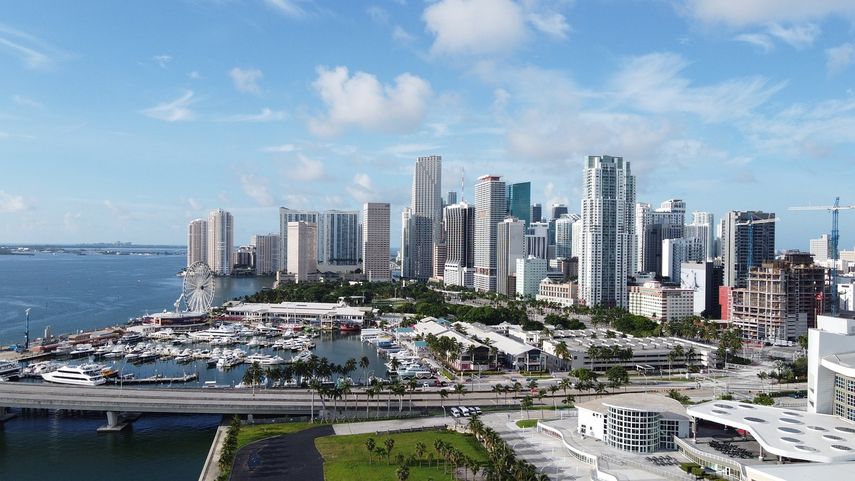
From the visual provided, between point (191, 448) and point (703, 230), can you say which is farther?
point (703, 230)

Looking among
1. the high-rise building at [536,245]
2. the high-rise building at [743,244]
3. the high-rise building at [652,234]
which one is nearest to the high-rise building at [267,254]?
the high-rise building at [536,245]

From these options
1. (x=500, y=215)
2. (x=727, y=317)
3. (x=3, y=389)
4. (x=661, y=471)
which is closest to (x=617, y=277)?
(x=727, y=317)

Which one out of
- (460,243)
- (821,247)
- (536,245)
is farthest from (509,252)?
(821,247)

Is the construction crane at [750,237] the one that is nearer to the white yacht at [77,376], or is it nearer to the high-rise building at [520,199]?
the white yacht at [77,376]

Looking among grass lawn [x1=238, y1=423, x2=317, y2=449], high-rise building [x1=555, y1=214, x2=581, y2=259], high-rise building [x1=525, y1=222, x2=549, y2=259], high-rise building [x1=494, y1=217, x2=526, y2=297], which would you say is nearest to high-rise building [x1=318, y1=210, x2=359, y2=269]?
high-rise building [x1=525, y1=222, x2=549, y2=259]

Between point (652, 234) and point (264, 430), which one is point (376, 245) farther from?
point (264, 430)

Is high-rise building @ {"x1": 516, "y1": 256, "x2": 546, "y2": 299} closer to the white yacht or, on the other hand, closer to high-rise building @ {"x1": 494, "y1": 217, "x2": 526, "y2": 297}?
high-rise building @ {"x1": 494, "y1": 217, "x2": 526, "y2": 297}

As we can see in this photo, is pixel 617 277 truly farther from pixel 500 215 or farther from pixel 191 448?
pixel 191 448

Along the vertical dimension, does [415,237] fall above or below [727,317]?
above

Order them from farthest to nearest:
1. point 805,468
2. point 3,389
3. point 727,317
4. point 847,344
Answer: point 727,317
point 3,389
point 847,344
point 805,468
